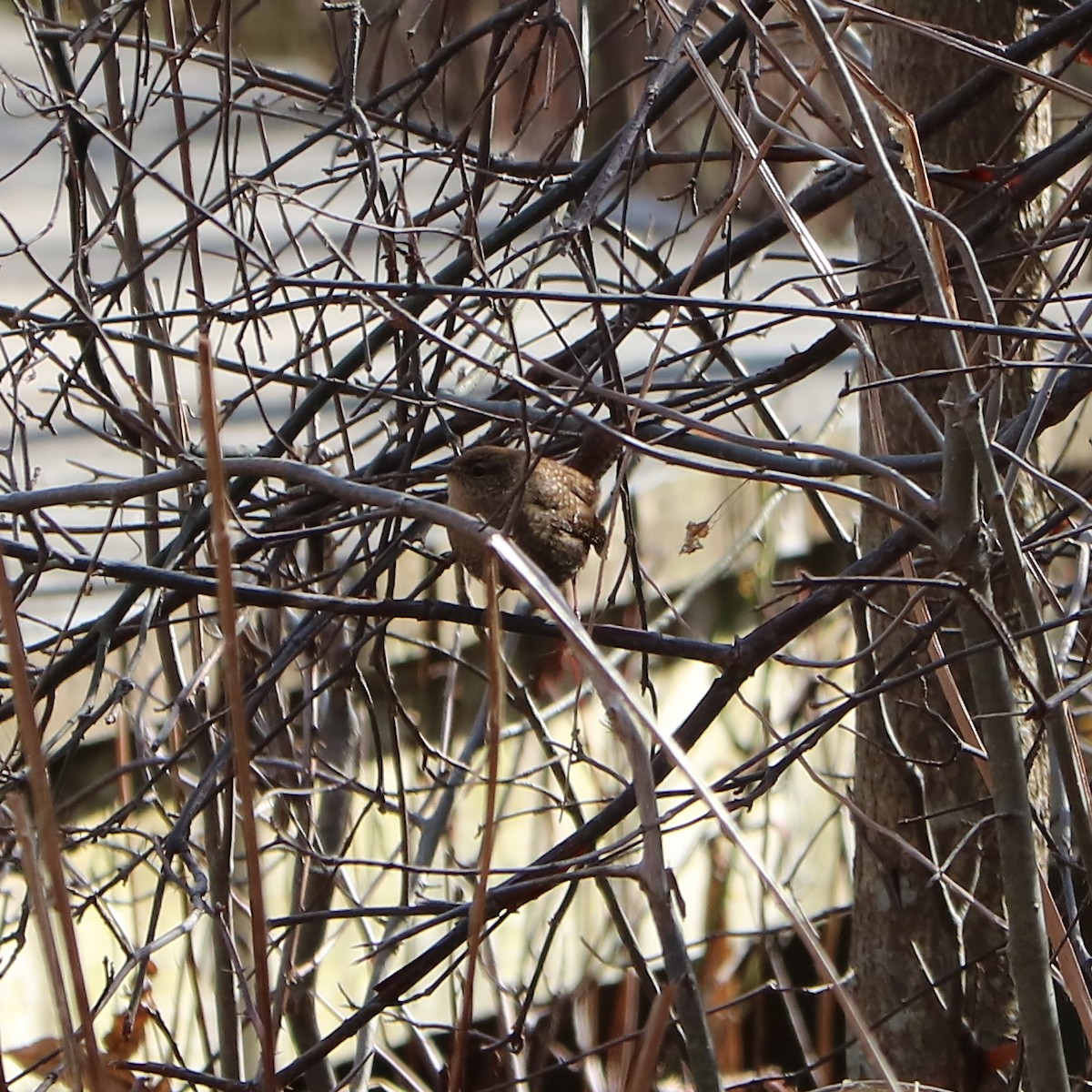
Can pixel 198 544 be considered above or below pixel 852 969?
above

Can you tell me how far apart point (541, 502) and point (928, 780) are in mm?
817

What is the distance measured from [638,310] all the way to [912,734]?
3.13 feet

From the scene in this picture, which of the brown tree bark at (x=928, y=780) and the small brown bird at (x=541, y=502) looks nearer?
the brown tree bark at (x=928, y=780)

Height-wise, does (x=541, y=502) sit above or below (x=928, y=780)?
above

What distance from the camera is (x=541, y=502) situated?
2449 mm

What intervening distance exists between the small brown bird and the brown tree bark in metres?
0.52

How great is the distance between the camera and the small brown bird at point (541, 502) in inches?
91.3

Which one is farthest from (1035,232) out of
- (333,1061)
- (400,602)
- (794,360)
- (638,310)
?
(333,1061)

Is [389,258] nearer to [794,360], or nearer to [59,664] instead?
[794,360]

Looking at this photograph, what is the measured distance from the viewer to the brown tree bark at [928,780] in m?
2.21

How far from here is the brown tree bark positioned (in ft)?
7.24

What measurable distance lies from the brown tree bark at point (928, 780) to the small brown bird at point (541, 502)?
0.52m

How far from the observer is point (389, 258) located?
5.88 feet

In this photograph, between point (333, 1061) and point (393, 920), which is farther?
point (333, 1061)
